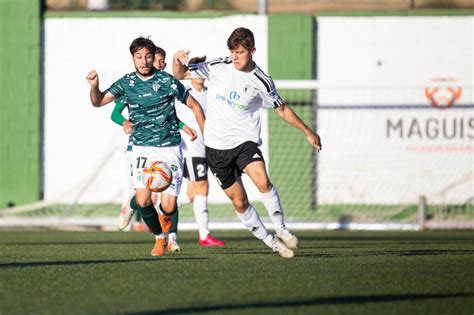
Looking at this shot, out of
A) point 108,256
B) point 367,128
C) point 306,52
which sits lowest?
point 108,256

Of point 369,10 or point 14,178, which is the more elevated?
point 369,10

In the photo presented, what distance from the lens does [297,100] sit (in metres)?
20.9

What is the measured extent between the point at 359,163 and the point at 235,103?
1084 cm

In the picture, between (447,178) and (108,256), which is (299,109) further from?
(108,256)

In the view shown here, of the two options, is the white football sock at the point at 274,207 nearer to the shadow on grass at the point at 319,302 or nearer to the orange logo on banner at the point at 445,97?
the shadow on grass at the point at 319,302

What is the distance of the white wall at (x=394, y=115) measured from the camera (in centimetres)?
2061

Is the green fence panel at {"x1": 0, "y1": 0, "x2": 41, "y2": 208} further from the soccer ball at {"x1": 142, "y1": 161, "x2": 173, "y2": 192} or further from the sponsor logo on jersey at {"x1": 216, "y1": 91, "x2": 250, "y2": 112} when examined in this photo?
the sponsor logo on jersey at {"x1": 216, "y1": 91, "x2": 250, "y2": 112}

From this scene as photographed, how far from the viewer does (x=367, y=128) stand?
68.6 feet

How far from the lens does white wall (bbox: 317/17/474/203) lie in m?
20.6

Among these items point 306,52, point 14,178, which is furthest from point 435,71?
point 14,178

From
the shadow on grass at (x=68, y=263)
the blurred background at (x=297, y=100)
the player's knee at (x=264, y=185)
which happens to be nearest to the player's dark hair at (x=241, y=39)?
the player's knee at (x=264, y=185)

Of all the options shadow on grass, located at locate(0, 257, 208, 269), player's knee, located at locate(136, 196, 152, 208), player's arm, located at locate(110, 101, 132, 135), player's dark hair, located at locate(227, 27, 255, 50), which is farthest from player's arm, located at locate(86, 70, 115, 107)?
shadow on grass, located at locate(0, 257, 208, 269)

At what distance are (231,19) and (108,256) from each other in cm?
1127

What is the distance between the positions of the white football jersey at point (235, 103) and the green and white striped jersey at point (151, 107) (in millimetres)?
373
